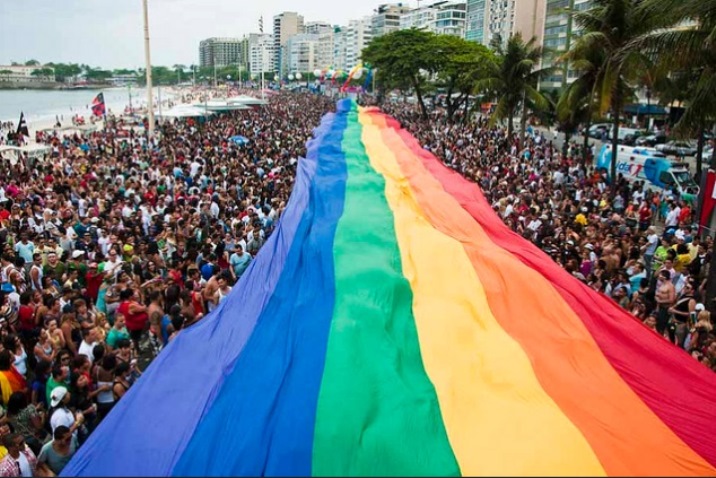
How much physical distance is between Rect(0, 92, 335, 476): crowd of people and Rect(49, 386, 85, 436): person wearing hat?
1 centimetres

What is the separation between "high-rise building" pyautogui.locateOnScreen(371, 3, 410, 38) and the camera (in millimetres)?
133875

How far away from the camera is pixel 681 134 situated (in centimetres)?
1028

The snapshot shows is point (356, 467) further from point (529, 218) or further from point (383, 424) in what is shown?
point (529, 218)

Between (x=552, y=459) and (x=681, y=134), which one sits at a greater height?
(x=681, y=134)

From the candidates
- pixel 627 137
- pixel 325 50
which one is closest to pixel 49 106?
pixel 627 137

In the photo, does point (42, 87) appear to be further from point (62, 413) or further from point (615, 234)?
point (62, 413)

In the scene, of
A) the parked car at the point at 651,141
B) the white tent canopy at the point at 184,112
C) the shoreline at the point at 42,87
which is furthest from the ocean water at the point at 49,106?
the parked car at the point at 651,141

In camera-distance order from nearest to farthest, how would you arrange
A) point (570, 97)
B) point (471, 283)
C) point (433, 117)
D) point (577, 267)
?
point (471, 283), point (577, 267), point (570, 97), point (433, 117)

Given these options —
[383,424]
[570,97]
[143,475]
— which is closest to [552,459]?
[383,424]

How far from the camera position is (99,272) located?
8602 millimetres

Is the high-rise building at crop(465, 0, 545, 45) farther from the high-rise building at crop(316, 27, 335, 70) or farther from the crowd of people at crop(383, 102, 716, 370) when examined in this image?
the high-rise building at crop(316, 27, 335, 70)

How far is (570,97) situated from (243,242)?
12.7 meters

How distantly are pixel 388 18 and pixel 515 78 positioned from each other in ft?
392

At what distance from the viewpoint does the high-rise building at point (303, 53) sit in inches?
6526
